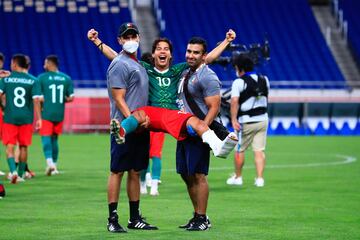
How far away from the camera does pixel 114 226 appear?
1065cm

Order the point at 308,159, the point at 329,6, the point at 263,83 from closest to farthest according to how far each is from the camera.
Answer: the point at 263,83 → the point at 308,159 → the point at 329,6

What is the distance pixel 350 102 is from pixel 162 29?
10.0m

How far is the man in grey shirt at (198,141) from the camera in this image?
35.6ft

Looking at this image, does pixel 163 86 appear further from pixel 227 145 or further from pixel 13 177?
pixel 13 177

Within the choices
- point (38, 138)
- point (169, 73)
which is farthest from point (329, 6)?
point (169, 73)

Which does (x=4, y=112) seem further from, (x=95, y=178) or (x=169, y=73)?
(x=169, y=73)

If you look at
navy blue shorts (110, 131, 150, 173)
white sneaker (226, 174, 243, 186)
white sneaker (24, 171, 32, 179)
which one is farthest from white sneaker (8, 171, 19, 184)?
navy blue shorts (110, 131, 150, 173)

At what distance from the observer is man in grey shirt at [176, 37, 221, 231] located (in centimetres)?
1085

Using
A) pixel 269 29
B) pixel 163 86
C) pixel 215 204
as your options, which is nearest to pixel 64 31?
pixel 269 29

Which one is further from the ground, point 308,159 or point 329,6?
point 329,6

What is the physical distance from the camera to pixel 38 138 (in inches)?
1359

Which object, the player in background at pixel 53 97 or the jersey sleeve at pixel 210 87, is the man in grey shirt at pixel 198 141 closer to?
the jersey sleeve at pixel 210 87

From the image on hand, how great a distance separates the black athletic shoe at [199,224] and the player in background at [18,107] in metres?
Answer: 7.22

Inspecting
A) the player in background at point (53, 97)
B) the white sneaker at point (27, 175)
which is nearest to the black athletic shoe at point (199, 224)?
the white sneaker at point (27, 175)
